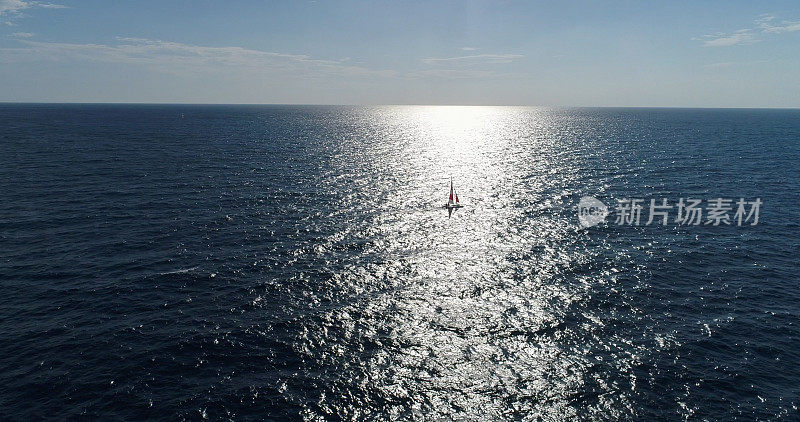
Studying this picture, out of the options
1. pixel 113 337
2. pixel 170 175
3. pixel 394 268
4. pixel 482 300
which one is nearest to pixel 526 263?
pixel 482 300

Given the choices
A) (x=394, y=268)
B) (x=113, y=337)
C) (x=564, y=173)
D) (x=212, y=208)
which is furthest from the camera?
(x=564, y=173)

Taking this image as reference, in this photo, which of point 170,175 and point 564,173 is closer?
point 170,175

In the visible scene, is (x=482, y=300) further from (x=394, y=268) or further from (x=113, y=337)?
(x=113, y=337)

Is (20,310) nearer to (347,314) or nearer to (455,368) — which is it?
(347,314)

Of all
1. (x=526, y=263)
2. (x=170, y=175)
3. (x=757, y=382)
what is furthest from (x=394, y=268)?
(x=170, y=175)

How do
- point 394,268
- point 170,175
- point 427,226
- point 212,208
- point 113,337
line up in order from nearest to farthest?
point 113,337 → point 394,268 → point 427,226 → point 212,208 → point 170,175

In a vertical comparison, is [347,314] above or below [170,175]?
below
